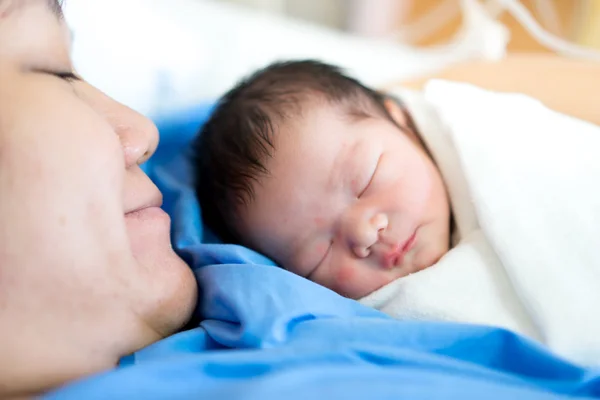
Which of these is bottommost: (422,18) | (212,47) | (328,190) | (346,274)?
(346,274)

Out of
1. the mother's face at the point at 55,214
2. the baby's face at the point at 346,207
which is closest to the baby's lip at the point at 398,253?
the baby's face at the point at 346,207

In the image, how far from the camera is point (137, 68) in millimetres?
1130

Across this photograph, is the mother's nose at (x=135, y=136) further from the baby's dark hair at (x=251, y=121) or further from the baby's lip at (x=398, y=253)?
the baby's lip at (x=398, y=253)

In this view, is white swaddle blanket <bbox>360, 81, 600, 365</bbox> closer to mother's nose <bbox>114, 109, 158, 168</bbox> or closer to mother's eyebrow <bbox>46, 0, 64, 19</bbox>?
mother's nose <bbox>114, 109, 158, 168</bbox>

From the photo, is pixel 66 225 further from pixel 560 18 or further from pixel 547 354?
pixel 560 18

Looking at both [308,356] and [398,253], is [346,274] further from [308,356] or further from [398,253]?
Result: [308,356]

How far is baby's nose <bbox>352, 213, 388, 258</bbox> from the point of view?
2.65 ft

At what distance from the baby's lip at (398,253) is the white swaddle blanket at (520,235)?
41 millimetres

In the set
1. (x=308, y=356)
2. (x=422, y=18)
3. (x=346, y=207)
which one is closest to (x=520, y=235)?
(x=346, y=207)

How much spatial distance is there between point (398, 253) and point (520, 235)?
166 millimetres

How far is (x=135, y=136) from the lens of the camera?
0.69 meters

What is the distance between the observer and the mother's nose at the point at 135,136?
0.67m

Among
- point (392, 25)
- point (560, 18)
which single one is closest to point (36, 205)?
point (392, 25)

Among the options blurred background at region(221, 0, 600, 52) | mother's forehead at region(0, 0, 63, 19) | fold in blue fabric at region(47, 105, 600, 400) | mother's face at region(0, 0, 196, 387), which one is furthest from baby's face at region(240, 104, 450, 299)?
blurred background at region(221, 0, 600, 52)
